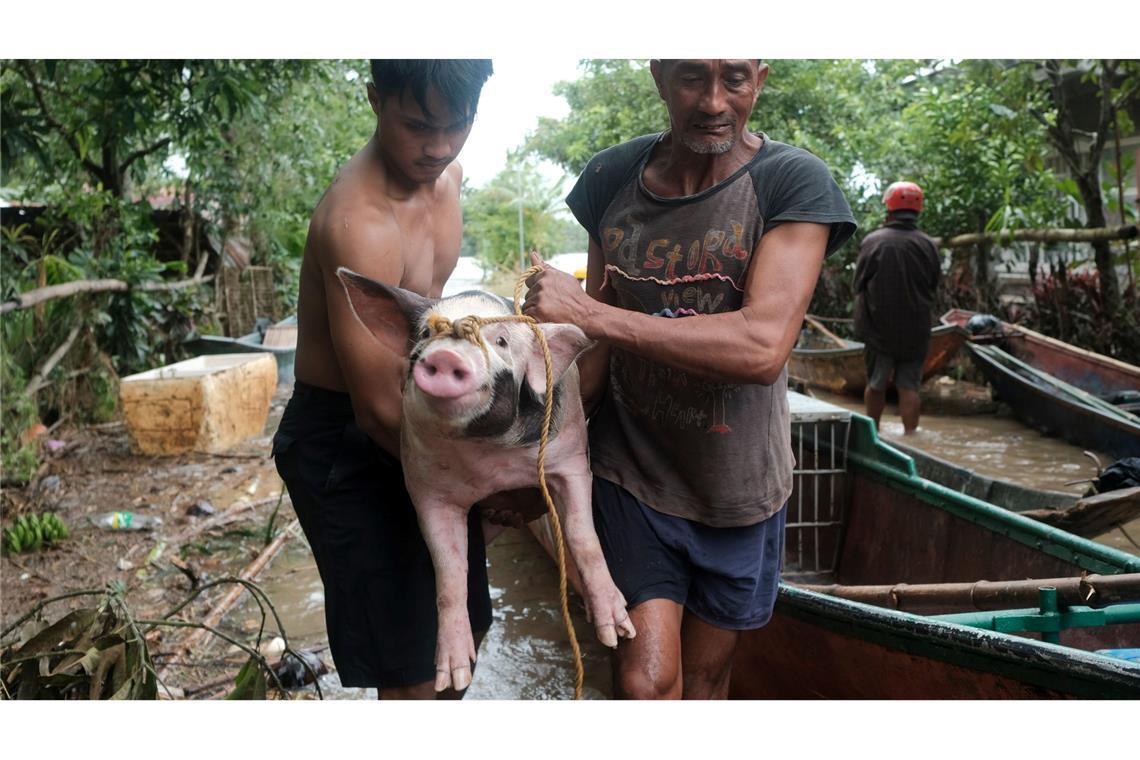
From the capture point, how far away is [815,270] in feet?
7.20

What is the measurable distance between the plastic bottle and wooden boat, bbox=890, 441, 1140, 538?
5116 millimetres

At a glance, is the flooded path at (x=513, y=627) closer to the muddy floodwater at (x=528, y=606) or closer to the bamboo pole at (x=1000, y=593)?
the muddy floodwater at (x=528, y=606)

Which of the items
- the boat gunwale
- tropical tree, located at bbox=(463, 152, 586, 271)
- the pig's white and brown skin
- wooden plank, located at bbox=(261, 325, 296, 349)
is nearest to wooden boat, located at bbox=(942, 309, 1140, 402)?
the boat gunwale

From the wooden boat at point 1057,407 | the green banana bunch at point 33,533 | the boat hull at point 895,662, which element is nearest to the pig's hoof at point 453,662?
the boat hull at point 895,662

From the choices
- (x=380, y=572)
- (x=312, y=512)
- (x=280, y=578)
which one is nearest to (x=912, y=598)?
(x=380, y=572)

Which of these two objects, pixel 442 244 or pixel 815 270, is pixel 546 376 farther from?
pixel 442 244

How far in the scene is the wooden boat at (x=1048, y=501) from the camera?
12.8 feet

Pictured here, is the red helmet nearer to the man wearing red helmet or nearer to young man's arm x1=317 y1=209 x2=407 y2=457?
the man wearing red helmet

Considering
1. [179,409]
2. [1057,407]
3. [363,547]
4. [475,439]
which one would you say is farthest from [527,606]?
[1057,407]

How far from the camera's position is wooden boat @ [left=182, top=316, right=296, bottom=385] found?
11641mm

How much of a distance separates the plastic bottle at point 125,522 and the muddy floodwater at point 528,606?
41.7 inches

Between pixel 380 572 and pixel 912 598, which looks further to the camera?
pixel 912 598

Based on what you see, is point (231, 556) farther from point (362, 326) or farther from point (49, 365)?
point (362, 326)

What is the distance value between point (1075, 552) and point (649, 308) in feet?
6.56
